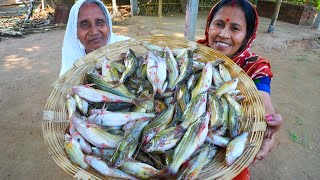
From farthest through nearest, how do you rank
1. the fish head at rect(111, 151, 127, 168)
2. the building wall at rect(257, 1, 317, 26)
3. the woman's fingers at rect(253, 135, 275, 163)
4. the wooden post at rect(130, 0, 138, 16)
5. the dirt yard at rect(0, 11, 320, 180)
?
the wooden post at rect(130, 0, 138, 16), the building wall at rect(257, 1, 317, 26), the dirt yard at rect(0, 11, 320, 180), the woman's fingers at rect(253, 135, 275, 163), the fish head at rect(111, 151, 127, 168)

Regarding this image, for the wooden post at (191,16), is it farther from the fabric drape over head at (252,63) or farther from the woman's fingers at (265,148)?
the woman's fingers at (265,148)

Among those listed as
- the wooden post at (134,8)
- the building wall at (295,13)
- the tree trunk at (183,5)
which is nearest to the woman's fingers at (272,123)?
the wooden post at (134,8)

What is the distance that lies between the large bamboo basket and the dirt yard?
4.46 feet

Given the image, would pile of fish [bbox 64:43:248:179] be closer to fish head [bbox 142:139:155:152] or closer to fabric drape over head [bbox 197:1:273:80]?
fish head [bbox 142:139:155:152]

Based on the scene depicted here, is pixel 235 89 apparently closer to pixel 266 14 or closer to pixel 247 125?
pixel 247 125

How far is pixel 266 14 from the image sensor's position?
11219 millimetres

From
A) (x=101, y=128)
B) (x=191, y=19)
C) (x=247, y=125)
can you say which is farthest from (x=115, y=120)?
(x=191, y=19)

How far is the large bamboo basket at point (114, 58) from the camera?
159 cm

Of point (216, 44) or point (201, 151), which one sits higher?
point (216, 44)

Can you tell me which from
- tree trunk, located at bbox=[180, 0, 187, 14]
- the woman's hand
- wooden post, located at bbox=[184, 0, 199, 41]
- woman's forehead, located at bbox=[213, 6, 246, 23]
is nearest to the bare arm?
the woman's hand

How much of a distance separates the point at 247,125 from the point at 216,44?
82 centimetres

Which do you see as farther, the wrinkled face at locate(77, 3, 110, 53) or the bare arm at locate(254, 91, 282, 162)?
the wrinkled face at locate(77, 3, 110, 53)

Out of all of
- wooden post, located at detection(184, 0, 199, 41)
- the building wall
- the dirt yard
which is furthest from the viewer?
the building wall

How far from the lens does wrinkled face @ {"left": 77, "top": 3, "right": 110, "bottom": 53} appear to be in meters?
2.51
